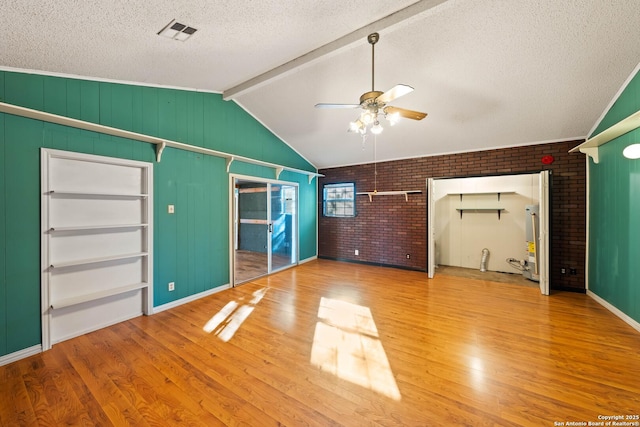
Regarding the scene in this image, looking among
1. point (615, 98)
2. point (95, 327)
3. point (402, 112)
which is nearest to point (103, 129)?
point (95, 327)

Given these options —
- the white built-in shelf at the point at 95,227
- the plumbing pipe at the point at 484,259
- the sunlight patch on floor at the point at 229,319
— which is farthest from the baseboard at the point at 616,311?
the white built-in shelf at the point at 95,227

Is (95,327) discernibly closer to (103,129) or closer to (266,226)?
(103,129)

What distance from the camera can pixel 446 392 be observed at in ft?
6.13

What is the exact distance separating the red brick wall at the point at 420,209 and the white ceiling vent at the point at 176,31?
15.3 ft

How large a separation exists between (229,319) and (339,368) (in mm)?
1631

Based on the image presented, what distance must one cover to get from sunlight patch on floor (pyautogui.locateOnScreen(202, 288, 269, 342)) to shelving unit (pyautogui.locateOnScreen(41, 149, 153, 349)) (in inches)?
36.8

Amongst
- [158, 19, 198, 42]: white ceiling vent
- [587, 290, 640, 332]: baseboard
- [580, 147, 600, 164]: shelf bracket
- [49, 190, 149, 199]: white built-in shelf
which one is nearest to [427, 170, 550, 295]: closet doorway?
[587, 290, 640, 332]: baseboard

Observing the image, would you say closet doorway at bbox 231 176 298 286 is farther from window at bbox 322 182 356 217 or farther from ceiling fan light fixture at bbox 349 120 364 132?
ceiling fan light fixture at bbox 349 120 364 132

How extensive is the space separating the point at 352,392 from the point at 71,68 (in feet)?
13.0

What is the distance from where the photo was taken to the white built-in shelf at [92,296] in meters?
2.54

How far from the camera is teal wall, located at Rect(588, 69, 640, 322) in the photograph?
287 centimetres

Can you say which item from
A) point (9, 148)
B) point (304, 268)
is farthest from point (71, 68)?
point (304, 268)

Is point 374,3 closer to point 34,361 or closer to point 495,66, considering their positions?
point 495,66

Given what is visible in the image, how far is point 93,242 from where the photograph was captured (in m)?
2.82
